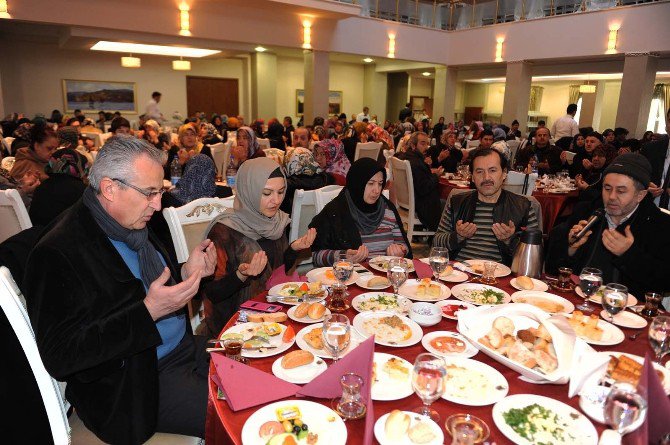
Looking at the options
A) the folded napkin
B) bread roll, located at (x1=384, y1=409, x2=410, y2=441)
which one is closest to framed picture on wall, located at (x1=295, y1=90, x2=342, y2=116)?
the folded napkin

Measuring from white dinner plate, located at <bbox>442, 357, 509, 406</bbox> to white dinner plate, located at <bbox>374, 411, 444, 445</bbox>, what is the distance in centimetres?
15

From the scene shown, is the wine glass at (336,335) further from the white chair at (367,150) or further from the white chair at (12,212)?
the white chair at (367,150)

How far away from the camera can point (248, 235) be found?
2.49 meters

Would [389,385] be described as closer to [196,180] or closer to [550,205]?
[196,180]

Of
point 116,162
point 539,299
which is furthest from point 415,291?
point 116,162

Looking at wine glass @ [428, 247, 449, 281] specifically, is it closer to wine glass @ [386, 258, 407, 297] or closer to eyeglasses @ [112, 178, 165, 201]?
wine glass @ [386, 258, 407, 297]

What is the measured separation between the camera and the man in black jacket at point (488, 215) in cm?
288

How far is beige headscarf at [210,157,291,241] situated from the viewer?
2.45m

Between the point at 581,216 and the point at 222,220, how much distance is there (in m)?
2.21

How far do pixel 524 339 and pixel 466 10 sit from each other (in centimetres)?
1429

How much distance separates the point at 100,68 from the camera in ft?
44.8

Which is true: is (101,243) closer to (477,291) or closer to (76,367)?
(76,367)

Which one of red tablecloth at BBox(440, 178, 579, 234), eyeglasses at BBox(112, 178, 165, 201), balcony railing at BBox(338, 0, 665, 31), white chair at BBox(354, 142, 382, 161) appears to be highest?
balcony railing at BBox(338, 0, 665, 31)

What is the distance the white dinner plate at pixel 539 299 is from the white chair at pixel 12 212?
9.78ft
